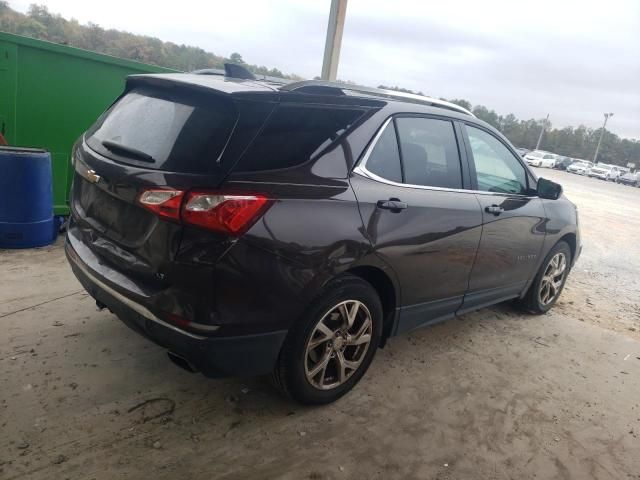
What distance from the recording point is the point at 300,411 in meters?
2.95

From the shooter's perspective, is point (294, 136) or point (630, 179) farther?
point (630, 179)

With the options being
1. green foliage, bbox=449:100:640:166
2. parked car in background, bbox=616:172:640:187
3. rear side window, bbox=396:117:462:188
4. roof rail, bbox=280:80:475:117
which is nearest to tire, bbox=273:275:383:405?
rear side window, bbox=396:117:462:188

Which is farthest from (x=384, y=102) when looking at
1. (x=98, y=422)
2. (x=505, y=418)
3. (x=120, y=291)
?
(x=98, y=422)

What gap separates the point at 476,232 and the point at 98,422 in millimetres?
2601

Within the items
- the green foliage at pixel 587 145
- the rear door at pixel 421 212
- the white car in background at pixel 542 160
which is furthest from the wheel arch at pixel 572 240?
the green foliage at pixel 587 145

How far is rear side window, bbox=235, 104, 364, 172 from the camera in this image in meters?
2.42

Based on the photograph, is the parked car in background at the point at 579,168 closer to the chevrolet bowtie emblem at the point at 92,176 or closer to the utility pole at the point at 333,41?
the utility pole at the point at 333,41

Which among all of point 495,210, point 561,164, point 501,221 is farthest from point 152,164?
point 561,164

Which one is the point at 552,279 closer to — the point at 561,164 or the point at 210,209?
the point at 210,209

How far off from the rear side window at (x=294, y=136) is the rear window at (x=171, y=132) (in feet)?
0.52

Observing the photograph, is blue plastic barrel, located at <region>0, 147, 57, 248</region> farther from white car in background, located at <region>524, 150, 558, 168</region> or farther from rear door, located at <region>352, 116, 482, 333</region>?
white car in background, located at <region>524, 150, 558, 168</region>

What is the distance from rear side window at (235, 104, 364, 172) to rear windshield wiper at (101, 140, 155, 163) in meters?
0.49

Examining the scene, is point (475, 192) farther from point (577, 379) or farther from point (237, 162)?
point (237, 162)

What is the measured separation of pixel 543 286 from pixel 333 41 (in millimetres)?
4112
